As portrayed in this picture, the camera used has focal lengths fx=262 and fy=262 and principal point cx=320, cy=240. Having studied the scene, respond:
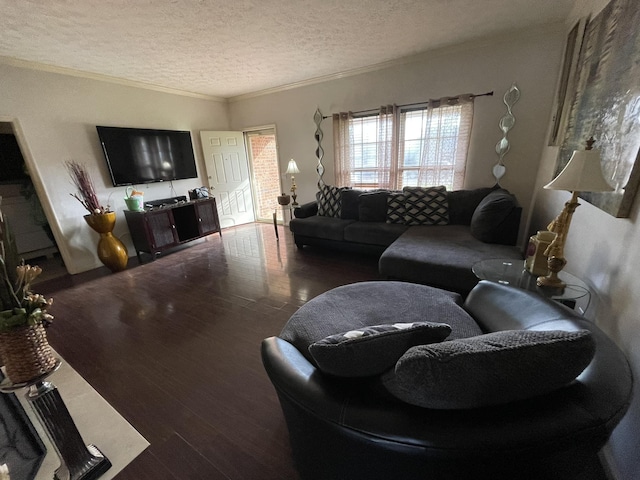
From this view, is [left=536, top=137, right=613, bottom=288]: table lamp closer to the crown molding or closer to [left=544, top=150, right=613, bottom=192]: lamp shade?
[left=544, top=150, right=613, bottom=192]: lamp shade

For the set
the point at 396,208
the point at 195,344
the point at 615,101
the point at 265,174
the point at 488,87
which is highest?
the point at 488,87

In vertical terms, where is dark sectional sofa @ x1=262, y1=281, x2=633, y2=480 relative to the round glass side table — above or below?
above

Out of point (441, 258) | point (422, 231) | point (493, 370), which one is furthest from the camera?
point (422, 231)

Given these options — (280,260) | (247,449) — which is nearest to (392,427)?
(247,449)

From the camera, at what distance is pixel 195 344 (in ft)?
6.39

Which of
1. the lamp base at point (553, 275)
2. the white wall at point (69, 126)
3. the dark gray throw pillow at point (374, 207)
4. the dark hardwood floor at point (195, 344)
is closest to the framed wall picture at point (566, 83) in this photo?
the lamp base at point (553, 275)

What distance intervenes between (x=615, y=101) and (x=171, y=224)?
4.61 metres

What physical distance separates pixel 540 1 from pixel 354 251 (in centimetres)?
285

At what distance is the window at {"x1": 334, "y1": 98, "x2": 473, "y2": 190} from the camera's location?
10.8 feet

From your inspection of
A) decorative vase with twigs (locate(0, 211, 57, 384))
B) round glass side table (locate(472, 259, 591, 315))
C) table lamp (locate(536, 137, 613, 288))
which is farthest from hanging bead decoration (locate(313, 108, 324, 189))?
decorative vase with twigs (locate(0, 211, 57, 384))

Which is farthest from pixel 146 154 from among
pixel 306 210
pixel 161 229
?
pixel 306 210

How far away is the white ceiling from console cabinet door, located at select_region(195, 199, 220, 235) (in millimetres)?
1888

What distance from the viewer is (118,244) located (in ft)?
11.4

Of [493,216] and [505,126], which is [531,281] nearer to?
[493,216]
